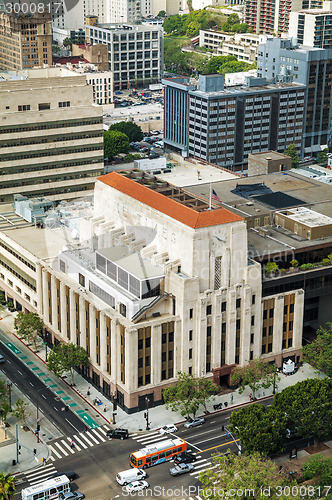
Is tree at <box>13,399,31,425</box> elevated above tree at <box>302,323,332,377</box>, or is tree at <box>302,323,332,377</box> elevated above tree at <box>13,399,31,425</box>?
tree at <box>302,323,332,377</box>

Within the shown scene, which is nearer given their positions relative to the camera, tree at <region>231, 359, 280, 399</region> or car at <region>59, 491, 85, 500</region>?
car at <region>59, 491, 85, 500</region>

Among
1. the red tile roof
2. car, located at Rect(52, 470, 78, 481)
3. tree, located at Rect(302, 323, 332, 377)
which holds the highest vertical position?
the red tile roof

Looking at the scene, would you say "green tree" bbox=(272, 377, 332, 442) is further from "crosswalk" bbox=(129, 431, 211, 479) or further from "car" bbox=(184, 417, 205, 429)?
"car" bbox=(184, 417, 205, 429)

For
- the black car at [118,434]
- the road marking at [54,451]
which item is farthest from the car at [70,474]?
the black car at [118,434]

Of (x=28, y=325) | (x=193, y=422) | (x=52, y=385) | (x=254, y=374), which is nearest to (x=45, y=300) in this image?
(x=28, y=325)

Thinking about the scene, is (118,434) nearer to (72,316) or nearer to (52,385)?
(52,385)

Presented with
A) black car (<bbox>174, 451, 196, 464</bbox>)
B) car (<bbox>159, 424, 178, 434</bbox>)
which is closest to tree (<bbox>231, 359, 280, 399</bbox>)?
car (<bbox>159, 424, 178, 434</bbox>)
